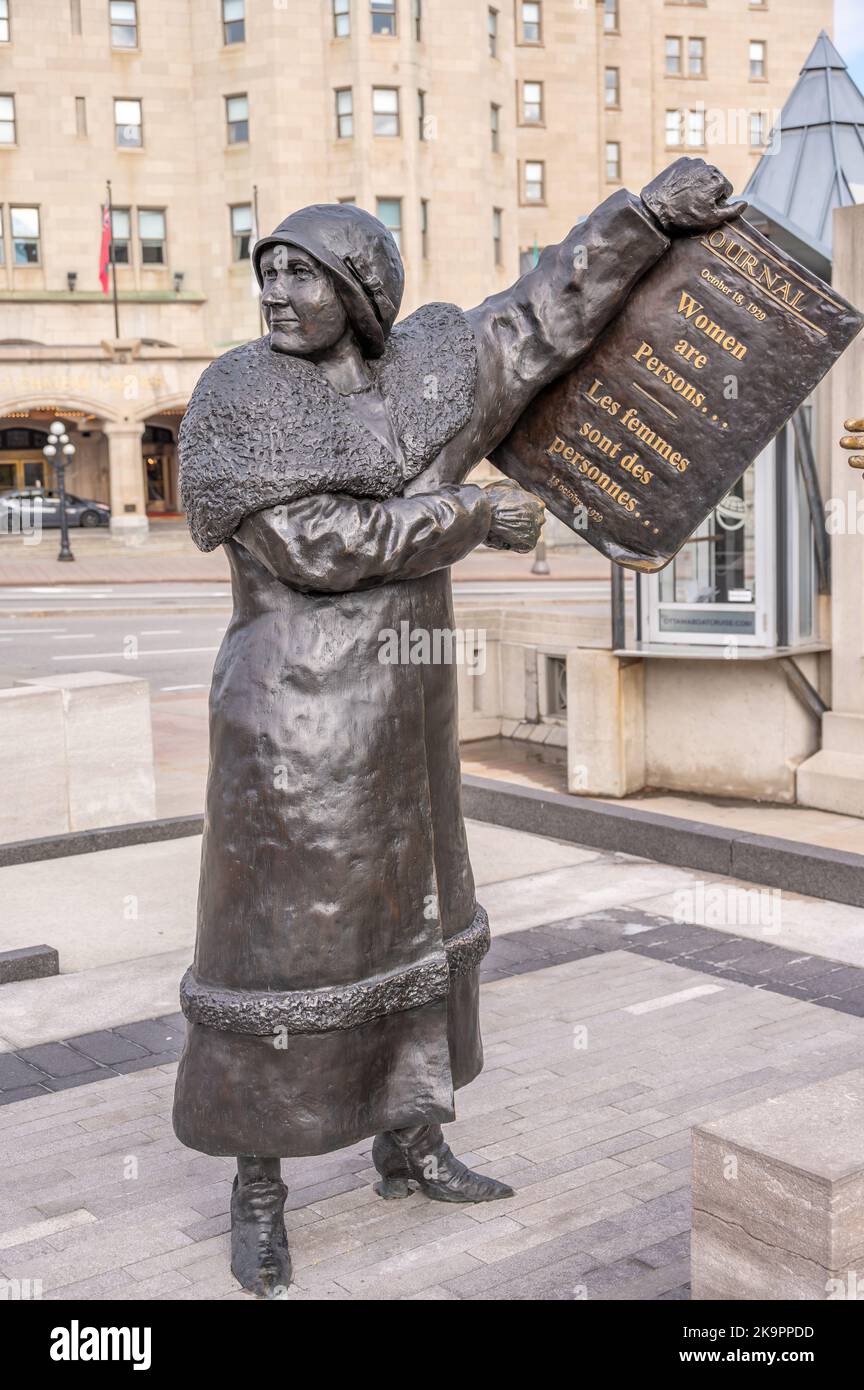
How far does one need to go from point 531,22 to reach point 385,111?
12622 mm

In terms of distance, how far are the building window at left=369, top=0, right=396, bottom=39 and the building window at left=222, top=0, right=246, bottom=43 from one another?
407 cm

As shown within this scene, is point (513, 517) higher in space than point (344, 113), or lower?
lower

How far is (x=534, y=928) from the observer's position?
7.29 meters

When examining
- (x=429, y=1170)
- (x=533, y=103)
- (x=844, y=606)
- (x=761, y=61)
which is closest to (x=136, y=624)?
(x=844, y=606)

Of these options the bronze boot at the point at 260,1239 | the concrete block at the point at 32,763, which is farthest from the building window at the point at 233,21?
the bronze boot at the point at 260,1239

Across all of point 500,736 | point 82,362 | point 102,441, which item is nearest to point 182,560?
point 82,362

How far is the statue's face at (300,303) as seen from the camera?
3730 millimetres

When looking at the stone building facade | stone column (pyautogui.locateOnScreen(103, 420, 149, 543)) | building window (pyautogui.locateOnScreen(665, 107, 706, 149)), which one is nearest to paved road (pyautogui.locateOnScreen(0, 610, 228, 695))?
stone column (pyautogui.locateOnScreen(103, 420, 149, 543))

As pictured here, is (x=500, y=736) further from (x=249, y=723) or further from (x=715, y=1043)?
(x=249, y=723)

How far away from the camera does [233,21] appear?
160ft

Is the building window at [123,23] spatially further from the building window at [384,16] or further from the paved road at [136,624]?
the paved road at [136,624]

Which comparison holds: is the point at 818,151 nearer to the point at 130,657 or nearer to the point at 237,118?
the point at 130,657

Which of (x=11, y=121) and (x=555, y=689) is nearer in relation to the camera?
(x=555, y=689)

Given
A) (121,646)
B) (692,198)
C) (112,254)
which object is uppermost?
(112,254)
